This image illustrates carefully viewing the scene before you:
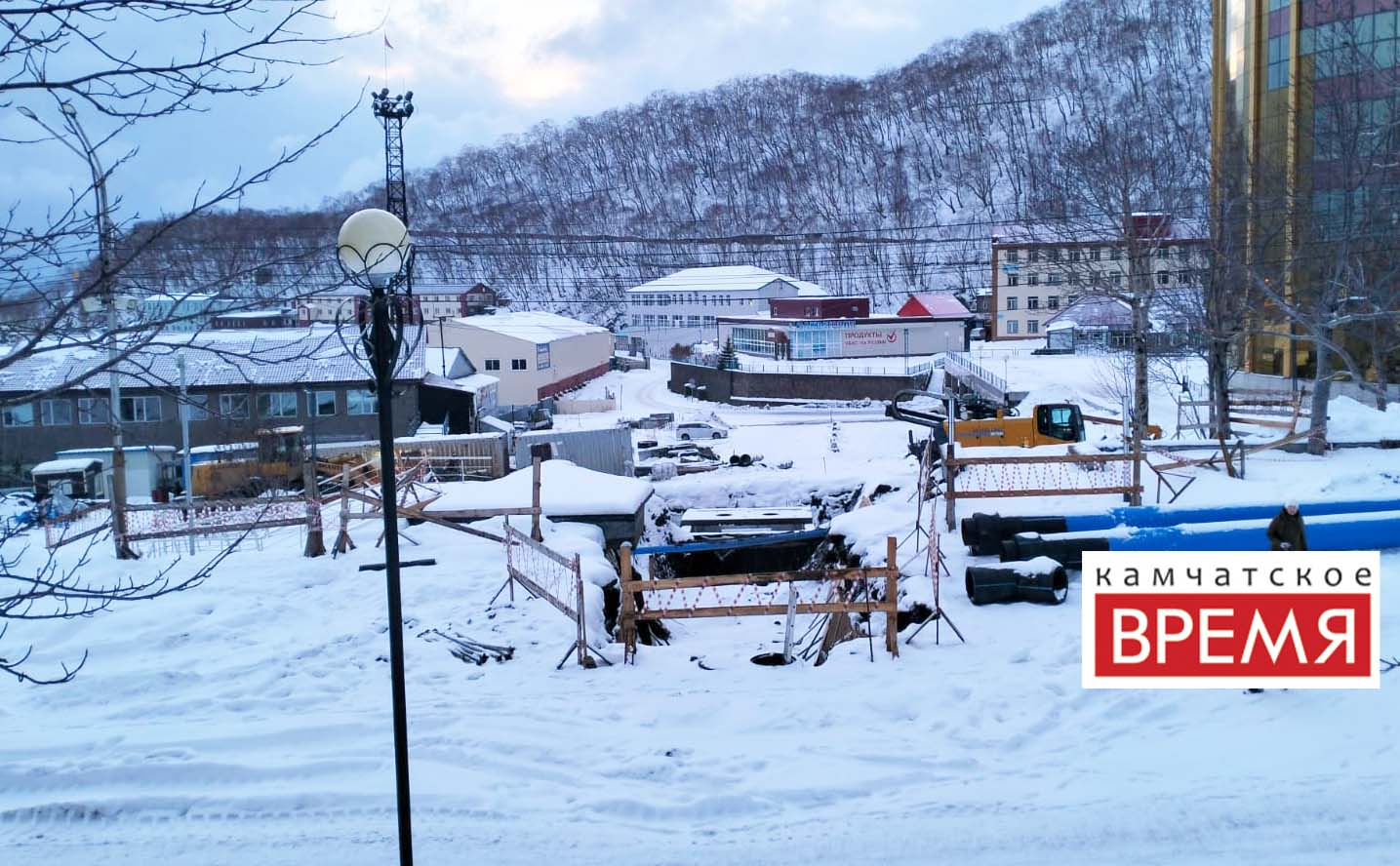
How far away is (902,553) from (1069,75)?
→ 12495cm

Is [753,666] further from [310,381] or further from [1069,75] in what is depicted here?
[1069,75]

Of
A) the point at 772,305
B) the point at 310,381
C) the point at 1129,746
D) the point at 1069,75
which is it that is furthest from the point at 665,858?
the point at 1069,75

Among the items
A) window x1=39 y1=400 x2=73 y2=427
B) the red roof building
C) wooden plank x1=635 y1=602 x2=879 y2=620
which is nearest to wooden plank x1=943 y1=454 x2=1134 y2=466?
wooden plank x1=635 y1=602 x2=879 y2=620

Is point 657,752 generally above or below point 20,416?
below

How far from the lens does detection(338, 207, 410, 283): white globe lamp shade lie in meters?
4.29

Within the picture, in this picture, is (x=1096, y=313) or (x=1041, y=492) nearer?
(x=1041, y=492)

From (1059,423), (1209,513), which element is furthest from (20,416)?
(1209,513)

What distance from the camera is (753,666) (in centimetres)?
840

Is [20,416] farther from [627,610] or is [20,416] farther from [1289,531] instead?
[1289,531]

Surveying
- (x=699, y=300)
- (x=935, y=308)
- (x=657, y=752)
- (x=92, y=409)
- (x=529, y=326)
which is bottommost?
(x=657, y=752)

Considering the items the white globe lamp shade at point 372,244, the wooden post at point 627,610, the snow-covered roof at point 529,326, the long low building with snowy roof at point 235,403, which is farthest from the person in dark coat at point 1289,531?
the snow-covered roof at point 529,326

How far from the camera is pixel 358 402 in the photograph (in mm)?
30031

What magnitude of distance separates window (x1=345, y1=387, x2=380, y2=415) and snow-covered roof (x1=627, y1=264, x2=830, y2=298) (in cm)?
3329

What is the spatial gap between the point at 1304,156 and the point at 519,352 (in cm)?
2647
